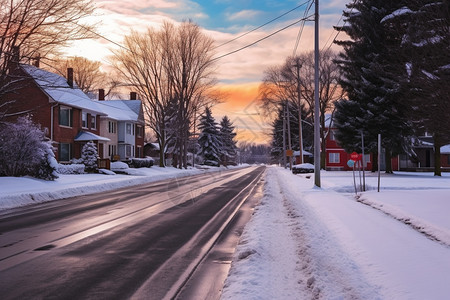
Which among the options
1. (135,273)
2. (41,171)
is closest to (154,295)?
(135,273)

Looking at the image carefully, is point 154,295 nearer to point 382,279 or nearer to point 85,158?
point 382,279

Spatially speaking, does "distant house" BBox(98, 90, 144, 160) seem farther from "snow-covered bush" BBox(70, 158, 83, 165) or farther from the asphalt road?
the asphalt road

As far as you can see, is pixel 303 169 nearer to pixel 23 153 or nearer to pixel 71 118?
pixel 71 118

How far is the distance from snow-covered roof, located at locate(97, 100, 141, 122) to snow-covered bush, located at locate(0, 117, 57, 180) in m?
23.8

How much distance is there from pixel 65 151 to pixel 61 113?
3.50 meters

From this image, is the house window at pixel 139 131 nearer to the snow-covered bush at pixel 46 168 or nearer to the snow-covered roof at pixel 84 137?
the snow-covered roof at pixel 84 137

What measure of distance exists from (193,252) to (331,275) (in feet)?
8.19

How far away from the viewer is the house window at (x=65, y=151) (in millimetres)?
34034

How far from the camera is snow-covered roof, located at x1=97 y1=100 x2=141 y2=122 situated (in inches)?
1852

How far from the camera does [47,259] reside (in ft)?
19.8

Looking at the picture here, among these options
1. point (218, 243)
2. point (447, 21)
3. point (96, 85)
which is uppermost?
point (96, 85)

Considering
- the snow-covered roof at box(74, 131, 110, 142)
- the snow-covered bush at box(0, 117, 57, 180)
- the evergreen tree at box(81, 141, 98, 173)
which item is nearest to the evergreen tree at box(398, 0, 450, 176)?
the snow-covered bush at box(0, 117, 57, 180)

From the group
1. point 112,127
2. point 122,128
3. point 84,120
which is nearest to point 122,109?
point 122,128

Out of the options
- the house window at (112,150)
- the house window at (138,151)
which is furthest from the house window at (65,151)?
the house window at (138,151)
